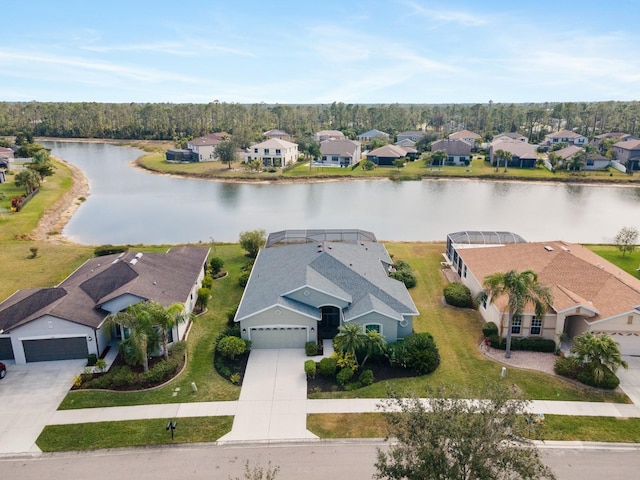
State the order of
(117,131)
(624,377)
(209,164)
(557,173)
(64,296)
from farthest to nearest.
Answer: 1. (117,131)
2. (209,164)
3. (557,173)
4. (64,296)
5. (624,377)

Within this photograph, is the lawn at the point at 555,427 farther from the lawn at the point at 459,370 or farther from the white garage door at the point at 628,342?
the white garage door at the point at 628,342

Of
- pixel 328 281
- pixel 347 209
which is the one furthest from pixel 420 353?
pixel 347 209

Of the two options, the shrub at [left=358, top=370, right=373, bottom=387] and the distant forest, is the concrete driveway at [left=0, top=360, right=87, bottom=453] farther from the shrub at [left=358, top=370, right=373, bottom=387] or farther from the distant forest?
the distant forest

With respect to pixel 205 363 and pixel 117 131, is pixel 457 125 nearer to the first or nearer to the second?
pixel 117 131

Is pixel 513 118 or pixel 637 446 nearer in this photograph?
pixel 637 446

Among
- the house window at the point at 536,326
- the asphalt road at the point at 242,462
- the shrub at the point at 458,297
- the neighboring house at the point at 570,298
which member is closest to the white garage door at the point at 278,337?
the asphalt road at the point at 242,462

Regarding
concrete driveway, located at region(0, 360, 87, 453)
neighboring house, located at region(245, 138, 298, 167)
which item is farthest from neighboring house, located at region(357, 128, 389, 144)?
concrete driveway, located at region(0, 360, 87, 453)

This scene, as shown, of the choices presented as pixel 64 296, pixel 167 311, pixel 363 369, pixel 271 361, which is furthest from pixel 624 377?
pixel 64 296
